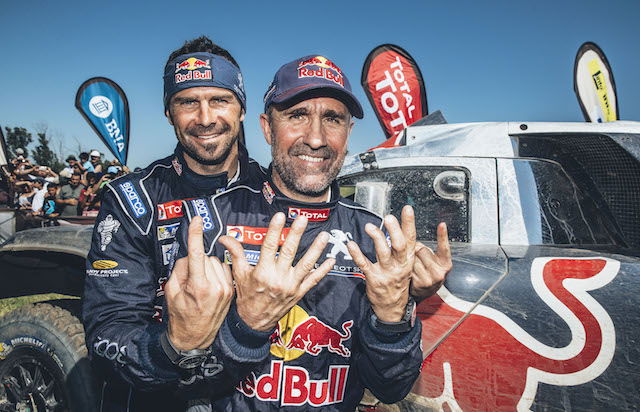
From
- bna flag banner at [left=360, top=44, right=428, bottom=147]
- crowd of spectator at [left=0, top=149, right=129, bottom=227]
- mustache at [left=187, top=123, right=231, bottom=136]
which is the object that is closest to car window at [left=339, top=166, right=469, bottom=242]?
mustache at [left=187, top=123, right=231, bottom=136]

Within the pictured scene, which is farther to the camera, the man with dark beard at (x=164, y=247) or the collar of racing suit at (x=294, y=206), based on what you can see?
the collar of racing suit at (x=294, y=206)

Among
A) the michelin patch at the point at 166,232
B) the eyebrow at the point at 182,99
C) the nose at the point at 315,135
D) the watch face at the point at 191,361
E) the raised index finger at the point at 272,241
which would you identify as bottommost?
the watch face at the point at 191,361

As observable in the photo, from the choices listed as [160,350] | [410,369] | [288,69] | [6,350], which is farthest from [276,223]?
[6,350]

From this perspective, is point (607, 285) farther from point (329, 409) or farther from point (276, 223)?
point (276, 223)

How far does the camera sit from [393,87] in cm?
739

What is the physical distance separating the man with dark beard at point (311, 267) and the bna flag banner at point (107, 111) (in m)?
8.40

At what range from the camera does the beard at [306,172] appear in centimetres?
156

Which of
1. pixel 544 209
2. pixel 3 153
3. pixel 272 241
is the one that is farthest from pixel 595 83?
pixel 3 153

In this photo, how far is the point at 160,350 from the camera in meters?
1.07

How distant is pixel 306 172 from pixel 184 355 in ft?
2.75

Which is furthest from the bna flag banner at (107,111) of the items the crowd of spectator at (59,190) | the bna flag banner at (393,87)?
the bna flag banner at (393,87)

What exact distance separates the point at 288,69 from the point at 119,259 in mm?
1103

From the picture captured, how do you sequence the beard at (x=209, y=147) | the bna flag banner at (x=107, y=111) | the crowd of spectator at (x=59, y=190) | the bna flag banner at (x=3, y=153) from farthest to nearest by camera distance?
the bna flag banner at (x=3, y=153)
the bna flag banner at (x=107, y=111)
the crowd of spectator at (x=59, y=190)
the beard at (x=209, y=147)

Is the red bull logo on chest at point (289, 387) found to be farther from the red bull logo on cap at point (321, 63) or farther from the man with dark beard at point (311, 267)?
the red bull logo on cap at point (321, 63)
